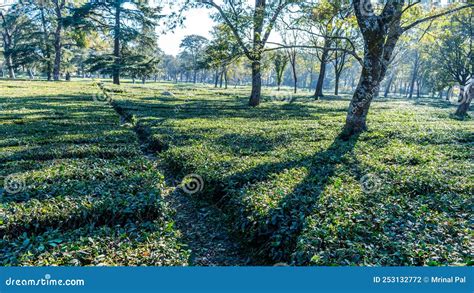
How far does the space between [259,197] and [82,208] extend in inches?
155

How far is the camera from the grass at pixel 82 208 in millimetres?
5191

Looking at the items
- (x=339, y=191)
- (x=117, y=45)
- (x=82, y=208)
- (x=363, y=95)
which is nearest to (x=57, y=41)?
(x=117, y=45)

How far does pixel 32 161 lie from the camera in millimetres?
9680

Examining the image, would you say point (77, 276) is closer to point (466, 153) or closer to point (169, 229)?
point (169, 229)

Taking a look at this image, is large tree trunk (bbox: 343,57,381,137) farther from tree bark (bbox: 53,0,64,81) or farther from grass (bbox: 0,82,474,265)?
tree bark (bbox: 53,0,64,81)

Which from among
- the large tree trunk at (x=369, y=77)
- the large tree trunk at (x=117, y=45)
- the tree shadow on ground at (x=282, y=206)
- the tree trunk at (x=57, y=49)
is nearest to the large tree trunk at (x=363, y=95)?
the large tree trunk at (x=369, y=77)

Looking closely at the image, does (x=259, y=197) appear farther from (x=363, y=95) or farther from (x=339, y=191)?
(x=363, y=95)

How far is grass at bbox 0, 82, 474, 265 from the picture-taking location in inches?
207

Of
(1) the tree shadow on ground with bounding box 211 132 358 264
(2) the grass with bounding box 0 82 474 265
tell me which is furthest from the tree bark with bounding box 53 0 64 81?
(1) the tree shadow on ground with bounding box 211 132 358 264

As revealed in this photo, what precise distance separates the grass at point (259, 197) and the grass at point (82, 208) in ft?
0.08

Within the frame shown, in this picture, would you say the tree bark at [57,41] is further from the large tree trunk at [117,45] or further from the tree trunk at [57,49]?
the large tree trunk at [117,45]

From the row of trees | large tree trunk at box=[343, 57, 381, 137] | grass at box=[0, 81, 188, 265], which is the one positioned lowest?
grass at box=[0, 81, 188, 265]

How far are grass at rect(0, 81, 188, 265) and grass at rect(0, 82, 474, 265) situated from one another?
25 millimetres

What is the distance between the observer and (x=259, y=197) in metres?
7.34
